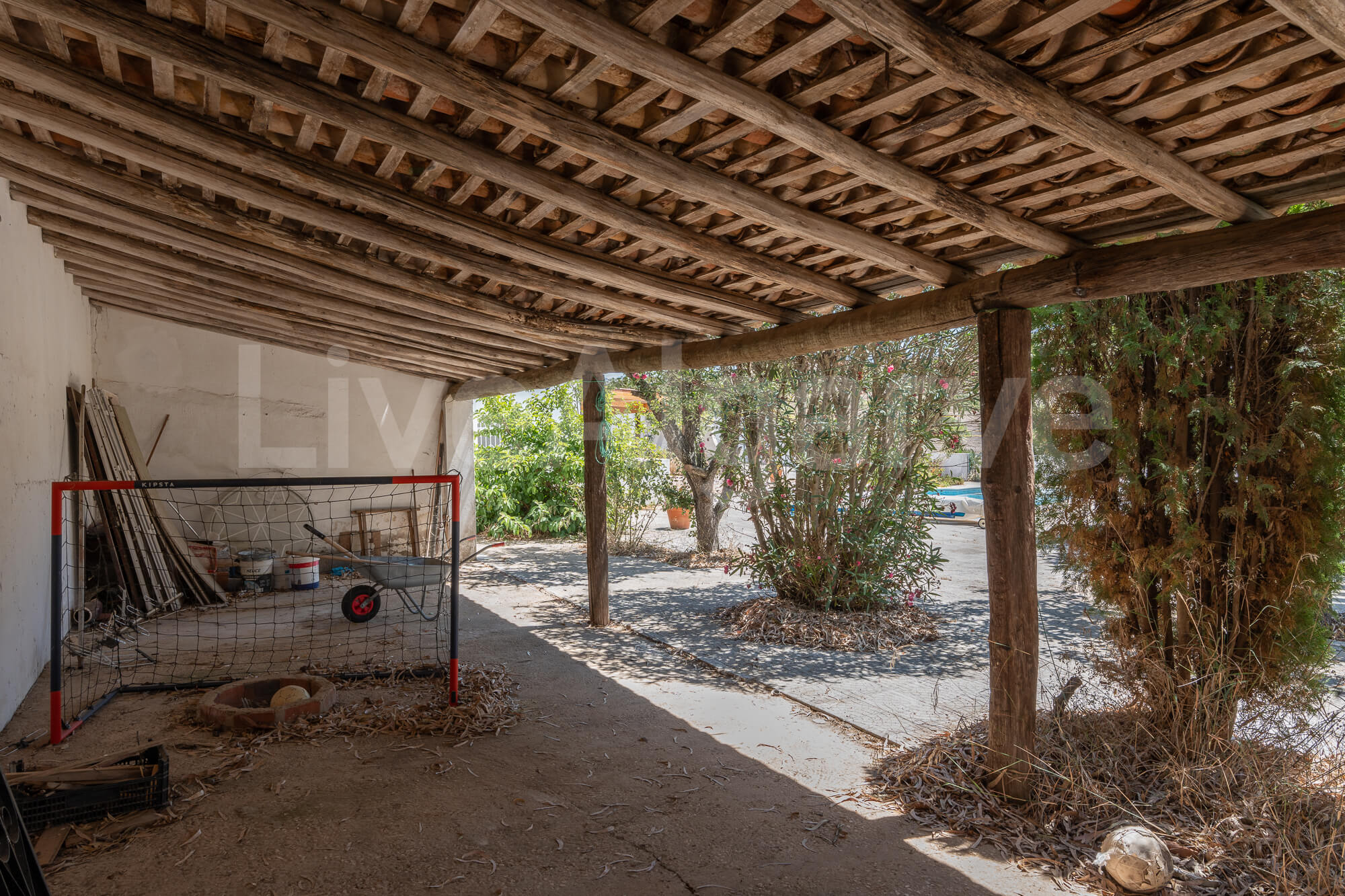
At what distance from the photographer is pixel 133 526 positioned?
6.49 m

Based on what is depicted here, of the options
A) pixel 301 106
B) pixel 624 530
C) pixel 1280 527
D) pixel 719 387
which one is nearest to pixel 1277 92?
pixel 1280 527

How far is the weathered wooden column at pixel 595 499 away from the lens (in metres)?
6.21

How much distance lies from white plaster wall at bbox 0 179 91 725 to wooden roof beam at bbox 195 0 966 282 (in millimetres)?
2767

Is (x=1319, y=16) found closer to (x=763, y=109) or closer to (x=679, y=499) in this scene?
(x=763, y=109)

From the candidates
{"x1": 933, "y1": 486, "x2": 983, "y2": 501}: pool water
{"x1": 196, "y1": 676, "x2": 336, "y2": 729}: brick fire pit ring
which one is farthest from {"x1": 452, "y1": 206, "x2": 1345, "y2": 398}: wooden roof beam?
{"x1": 933, "y1": 486, "x2": 983, "y2": 501}: pool water

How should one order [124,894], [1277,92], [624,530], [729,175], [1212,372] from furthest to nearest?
[624,530], [1212,372], [729,175], [124,894], [1277,92]

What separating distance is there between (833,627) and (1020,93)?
449 cm

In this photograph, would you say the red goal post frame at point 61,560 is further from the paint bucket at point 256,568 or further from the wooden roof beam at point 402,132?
the paint bucket at point 256,568

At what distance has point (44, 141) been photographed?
3.59m

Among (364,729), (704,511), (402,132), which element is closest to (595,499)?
(364,729)

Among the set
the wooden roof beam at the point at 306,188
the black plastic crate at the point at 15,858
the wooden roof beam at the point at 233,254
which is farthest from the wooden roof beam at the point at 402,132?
the black plastic crate at the point at 15,858

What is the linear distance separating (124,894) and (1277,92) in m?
4.05

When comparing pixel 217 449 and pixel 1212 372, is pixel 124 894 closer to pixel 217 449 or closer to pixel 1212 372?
pixel 1212 372

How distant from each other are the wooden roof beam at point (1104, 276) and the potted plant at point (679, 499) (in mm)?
6754
